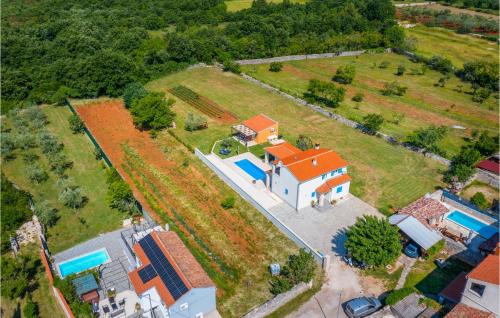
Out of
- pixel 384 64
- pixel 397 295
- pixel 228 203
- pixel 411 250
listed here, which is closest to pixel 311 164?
pixel 228 203

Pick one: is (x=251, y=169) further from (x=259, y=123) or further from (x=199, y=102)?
(x=199, y=102)

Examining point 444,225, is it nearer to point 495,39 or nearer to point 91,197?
point 91,197

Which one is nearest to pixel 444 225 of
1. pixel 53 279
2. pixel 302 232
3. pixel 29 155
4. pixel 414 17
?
pixel 302 232

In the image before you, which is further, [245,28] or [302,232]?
[245,28]

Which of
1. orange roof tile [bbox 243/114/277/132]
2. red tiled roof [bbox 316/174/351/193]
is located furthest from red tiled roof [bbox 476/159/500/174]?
orange roof tile [bbox 243/114/277/132]

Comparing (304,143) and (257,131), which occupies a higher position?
(257,131)

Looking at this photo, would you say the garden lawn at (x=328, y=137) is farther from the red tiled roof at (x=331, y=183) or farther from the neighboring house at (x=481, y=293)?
the neighboring house at (x=481, y=293)

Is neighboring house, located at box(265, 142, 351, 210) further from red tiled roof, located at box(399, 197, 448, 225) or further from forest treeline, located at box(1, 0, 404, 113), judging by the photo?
forest treeline, located at box(1, 0, 404, 113)
